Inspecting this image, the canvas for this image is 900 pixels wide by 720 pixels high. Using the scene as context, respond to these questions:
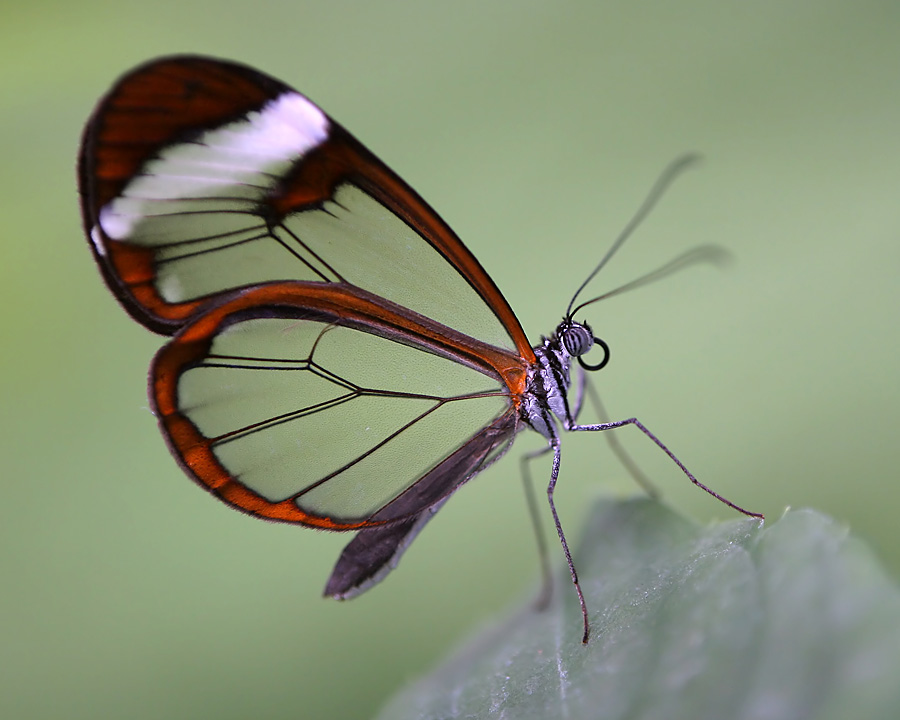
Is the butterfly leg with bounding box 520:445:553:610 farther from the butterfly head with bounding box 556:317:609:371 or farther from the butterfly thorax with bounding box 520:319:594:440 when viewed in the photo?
the butterfly head with bounding box 556:317:609:371

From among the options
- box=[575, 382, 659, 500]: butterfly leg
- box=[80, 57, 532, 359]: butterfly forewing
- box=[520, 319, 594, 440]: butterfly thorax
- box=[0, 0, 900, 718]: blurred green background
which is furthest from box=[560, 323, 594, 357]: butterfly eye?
box=[0, 0, 900, 718]: blurred green background

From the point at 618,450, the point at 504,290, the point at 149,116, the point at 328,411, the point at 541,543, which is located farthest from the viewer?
the point at 504,290

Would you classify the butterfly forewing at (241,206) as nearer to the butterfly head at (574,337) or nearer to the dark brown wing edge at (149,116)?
the dark brown wing edge at (149,116)

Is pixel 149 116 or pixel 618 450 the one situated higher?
pixel 149 116

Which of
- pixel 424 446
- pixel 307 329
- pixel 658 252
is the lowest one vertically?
pixel 658 252

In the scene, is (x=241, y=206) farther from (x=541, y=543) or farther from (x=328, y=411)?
(x=541, y=543)

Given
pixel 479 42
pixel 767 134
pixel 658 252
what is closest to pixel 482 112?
pixel 479 42

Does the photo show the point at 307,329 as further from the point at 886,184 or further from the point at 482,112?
the point at 886,184

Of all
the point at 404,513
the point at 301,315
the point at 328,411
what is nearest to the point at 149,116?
the point at 301,315
